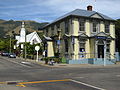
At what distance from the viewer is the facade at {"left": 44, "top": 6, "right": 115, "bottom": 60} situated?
3328 cm

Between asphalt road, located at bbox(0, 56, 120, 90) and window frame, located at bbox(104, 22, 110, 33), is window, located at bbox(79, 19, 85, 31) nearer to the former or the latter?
window frame, located at bbox(104, 22, 110, 33)

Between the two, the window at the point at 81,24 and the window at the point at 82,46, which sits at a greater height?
the window at the point at 81,24

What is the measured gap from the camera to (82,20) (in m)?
34.2

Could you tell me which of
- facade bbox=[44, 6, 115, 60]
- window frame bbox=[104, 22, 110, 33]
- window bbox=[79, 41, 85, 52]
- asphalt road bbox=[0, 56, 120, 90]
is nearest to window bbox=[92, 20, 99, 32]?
facade bbox=[44, 6, 115, 60]

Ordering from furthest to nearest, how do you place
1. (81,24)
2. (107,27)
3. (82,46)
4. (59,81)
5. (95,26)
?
(107,27) < (95,26) < (81,24) < (82,46) < (59,81)

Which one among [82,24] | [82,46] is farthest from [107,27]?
[82,46]

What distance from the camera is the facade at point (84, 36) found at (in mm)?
33281

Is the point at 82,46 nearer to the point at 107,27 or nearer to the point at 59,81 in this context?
the point at 107,27

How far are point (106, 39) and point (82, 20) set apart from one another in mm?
5878

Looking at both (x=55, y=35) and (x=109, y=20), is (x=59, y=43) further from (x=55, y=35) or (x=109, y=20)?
(x=109, y=20)

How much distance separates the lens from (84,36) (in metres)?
33.9

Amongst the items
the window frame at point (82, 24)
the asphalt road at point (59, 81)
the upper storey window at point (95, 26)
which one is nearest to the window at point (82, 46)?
the window frame at point (82, 24)

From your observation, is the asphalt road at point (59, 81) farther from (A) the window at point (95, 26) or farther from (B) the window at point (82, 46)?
(A) the window at point (95, 26)

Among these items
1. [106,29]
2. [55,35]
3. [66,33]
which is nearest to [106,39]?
[106,29]
